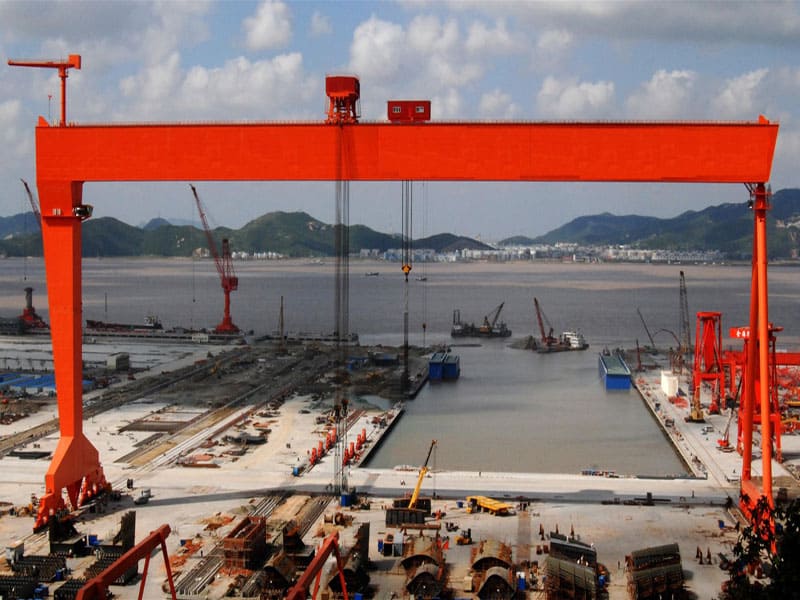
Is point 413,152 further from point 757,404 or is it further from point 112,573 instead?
point 757,404

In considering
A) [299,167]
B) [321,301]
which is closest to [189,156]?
[299,167]

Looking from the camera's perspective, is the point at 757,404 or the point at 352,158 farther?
the point at 757,404

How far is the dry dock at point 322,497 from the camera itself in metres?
13.3

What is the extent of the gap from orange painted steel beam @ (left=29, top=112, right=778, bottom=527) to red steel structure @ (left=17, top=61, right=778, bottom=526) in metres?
0.02

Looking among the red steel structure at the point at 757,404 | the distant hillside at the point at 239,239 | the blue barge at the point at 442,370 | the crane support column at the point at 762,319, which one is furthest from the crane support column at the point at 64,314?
the distant hillside at the point at 239,239

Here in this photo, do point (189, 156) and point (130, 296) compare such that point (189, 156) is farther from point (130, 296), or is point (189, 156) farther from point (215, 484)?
point (130, 296)

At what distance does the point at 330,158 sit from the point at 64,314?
4886 mm

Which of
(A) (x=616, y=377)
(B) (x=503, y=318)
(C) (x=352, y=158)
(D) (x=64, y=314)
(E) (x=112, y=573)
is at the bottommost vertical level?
(B) (x=503, y=318)

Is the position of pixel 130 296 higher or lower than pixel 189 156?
lower

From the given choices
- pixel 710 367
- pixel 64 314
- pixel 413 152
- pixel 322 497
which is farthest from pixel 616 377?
pixel 64 314

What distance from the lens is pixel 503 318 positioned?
64.1m

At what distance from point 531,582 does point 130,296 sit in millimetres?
81386

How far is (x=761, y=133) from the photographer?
1356cm

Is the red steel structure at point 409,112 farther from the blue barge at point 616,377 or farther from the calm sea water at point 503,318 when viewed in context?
→ the blue barge at point 616,377
